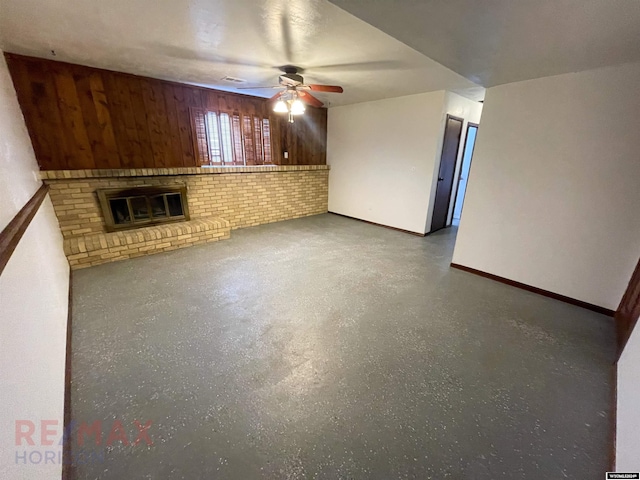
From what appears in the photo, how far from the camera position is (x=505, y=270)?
303 centimetres

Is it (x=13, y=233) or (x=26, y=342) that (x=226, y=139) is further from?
(x=26, y=342)

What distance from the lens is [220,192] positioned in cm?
462

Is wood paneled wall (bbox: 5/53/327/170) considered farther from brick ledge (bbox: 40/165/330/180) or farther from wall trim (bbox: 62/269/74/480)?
wall trim (bbox: 62/269/74/480)

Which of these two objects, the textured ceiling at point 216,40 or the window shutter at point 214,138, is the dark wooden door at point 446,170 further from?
the window shutter at point 214,138

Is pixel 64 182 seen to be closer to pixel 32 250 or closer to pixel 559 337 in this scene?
pixel 32 250

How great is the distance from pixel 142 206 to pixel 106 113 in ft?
4.13

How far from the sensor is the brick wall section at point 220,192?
338 centimetres

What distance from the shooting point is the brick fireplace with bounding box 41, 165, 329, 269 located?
3.32m

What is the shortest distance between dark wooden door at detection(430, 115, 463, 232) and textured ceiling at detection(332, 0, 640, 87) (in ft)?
7.07

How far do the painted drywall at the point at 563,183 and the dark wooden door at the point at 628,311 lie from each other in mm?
110

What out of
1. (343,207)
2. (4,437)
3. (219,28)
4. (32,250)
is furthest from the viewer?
(343,207)

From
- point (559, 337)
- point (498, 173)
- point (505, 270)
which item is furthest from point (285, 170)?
point (559, 337)

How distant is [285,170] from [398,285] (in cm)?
341

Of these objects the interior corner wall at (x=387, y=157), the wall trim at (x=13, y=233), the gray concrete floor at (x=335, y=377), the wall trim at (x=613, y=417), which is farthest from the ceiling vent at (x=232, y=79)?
the wall trim at (x=613, y=417)
